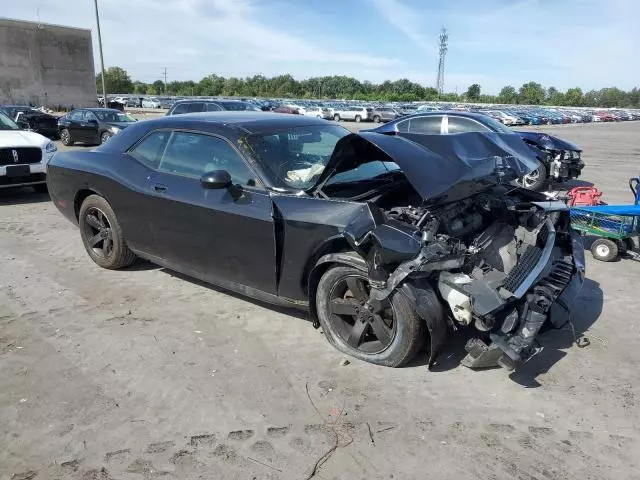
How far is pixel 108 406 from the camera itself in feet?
10.3

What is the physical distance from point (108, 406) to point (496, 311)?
2.49 meters

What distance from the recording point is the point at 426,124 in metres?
12.4

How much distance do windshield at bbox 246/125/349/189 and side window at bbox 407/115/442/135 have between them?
8034 mm

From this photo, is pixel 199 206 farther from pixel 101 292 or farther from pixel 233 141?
pixel 101 292

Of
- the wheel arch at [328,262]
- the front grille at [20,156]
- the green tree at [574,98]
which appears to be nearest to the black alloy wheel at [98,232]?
the wheel arch at [328,262]

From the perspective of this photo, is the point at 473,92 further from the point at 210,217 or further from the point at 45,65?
the point at 210,217

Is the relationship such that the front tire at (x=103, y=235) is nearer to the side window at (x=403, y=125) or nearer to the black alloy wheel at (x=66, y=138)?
the side window at (x=403, y=125)

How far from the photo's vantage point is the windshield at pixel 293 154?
4.04 metres

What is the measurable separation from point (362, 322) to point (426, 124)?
965 cm

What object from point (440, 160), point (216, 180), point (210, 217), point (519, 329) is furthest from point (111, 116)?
point (519, 329)

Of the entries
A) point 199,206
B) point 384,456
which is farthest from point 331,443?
point 199,206

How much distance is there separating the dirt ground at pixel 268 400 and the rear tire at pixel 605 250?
159cm

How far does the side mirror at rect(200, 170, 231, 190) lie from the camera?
3.86 m

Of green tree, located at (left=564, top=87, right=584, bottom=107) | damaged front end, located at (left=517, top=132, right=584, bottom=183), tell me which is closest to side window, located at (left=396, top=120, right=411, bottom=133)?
damaged front end, located at (left=517, top=132, right=584, bottom=183)
